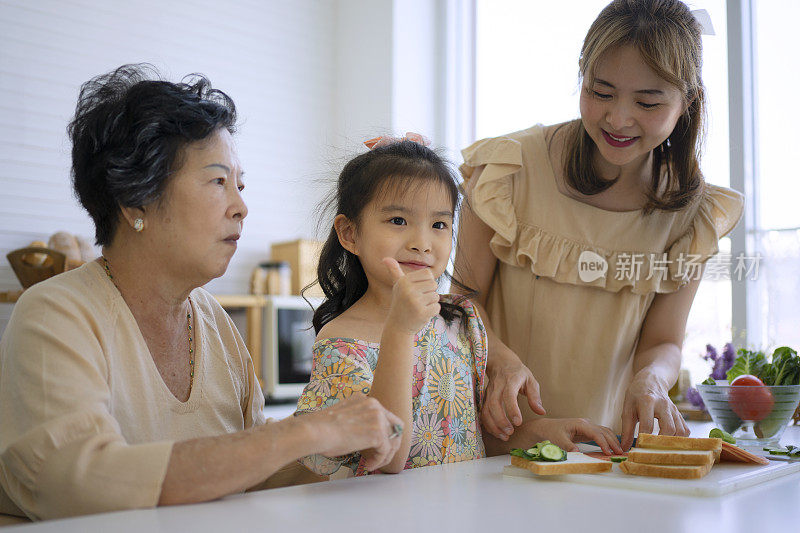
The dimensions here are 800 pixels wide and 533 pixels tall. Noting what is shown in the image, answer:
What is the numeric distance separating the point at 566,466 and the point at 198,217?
2.26 ft

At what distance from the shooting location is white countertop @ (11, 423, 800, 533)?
79cm

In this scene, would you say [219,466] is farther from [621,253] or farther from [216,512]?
[621,253]


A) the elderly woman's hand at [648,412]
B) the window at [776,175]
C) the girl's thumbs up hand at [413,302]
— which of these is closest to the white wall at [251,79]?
the window at [776,175]

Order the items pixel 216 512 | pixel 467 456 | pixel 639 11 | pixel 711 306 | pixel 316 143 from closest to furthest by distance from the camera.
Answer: pixel 216 512 < pixel 467 456 < pixel 639 11 < pixel 711 306 < pixel 316 143

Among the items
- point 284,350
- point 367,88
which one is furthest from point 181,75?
point 284,350

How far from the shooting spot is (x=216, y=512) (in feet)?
2.78

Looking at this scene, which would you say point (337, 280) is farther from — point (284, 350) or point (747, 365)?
point (284, 350)

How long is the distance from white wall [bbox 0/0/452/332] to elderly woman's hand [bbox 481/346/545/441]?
2.97 meters

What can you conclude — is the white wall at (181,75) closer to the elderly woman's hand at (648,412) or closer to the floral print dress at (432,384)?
the floral print dress at (432,384)

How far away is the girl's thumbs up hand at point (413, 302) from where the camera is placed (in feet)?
3.61

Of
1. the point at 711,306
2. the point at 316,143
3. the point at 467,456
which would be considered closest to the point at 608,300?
the point at 467,456

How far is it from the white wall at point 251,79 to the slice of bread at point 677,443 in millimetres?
3301

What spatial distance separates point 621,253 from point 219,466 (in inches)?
45.4

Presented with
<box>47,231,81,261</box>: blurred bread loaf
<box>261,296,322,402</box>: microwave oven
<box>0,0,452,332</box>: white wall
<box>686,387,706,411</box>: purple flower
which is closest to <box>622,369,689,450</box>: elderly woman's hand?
<box>686,387,706,411</box>: purple flower
